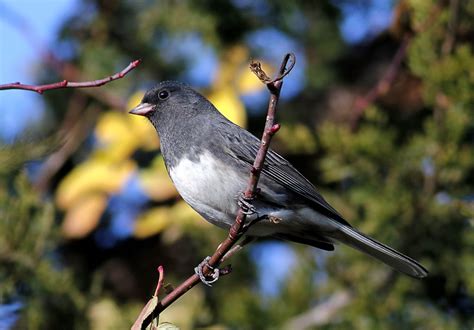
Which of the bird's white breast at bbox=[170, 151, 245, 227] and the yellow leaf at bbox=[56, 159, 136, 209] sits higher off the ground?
the yellow leaf at bbox=[56, 159, 136, 209]

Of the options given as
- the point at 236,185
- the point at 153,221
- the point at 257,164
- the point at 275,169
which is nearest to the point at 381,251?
the point at 275,169

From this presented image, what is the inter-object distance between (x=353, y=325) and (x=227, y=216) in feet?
4.61

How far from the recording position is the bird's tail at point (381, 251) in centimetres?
294

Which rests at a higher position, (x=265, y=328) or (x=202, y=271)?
(x=265, y=328)

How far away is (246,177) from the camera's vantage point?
293 cm

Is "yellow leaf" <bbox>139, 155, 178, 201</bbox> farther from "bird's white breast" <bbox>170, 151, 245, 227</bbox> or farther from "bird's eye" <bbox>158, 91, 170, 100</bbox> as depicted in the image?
"bird's white breast" <bbox>170, 151, 245, 227</bbox>

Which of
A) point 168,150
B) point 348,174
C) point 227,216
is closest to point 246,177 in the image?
point 227,216

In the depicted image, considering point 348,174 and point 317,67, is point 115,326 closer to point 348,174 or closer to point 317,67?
point 348,174

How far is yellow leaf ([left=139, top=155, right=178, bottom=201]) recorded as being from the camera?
13.6ft

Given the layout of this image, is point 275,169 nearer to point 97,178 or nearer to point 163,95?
point 163,95

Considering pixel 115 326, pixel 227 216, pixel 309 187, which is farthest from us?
pixel 115 326

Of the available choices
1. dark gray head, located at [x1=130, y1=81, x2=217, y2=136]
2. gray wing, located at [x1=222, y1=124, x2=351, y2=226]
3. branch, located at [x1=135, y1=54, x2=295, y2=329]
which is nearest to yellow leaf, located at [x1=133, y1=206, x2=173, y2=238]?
dark gray head, located at [x1=130, y1=81, x2=217, y2=136]

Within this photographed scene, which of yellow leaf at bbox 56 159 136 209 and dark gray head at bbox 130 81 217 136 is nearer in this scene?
dark gray head at bbox 130 81 217 136

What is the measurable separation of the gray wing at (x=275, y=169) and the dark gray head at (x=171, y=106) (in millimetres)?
→ 206
